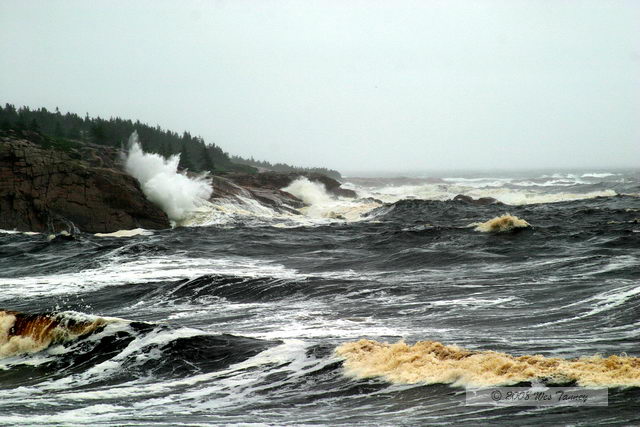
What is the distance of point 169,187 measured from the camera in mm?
31266

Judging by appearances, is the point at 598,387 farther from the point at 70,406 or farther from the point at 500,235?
the point at 500,235

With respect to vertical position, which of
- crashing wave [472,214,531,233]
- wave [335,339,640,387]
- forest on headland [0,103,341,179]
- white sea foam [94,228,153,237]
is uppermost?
forest on headland [0,103,341,179]

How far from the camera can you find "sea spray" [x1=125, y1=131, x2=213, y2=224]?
3080 centimetres

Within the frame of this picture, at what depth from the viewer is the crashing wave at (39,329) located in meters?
8.68

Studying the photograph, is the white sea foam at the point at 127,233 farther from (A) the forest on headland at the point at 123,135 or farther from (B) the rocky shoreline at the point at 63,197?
(A) the forest on headland at the point at 123,135

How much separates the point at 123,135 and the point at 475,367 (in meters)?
66.0

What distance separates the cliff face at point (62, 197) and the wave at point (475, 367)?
2142cm

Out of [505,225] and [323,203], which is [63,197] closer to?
[505,225]

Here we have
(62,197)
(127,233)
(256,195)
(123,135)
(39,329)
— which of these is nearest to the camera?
(39,329)

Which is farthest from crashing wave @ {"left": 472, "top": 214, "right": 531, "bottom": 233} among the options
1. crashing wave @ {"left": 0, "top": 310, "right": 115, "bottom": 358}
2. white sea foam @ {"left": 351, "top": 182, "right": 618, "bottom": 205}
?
white sea foam @ {"left": 351, "top": 182, "right": 618, "bottom": 205}

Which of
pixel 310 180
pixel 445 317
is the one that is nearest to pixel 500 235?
pixel 445 317

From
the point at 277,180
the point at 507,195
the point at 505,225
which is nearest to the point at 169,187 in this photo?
the point at 505,225

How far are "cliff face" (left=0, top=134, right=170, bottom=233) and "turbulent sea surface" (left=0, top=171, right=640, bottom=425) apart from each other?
5823 millimetres

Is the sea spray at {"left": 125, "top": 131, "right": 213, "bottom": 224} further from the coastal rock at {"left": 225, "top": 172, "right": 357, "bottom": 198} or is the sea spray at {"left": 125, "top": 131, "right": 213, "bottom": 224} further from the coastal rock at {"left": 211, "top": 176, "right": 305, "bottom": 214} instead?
the coastal rock at {"left": 225, "top": 172, "right": 357, "bottom": 198}
